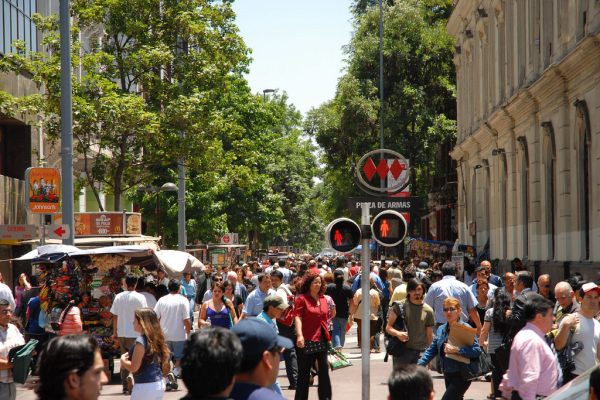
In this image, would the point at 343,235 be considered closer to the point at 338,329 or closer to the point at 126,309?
the point at 126,309

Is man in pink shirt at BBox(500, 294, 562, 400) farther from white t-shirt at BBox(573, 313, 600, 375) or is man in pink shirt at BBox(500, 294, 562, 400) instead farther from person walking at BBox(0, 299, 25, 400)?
person walking at BBox(0, 299, 25, 400)

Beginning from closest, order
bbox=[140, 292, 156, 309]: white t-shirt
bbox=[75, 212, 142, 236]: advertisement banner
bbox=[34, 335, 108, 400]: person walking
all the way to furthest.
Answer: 1. bbox=[34, 335, 108, 400]: person walking
2. bbox=[140, 292, 156, 309]: white t-shirt
3. bbox=[75, 212, 142, 236]: advertisement banner

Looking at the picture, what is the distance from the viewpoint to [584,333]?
32.6 ft

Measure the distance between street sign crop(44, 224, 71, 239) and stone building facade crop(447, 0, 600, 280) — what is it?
11479 mm

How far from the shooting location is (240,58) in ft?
105

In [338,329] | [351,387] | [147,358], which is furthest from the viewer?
[338,329]

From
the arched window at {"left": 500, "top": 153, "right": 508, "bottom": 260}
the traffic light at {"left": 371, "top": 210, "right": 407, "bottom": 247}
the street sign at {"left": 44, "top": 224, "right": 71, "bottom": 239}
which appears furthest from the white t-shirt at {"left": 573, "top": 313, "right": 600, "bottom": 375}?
the arched window at {"left": 500, "top": 153, "right": 508, "bottom": 260}

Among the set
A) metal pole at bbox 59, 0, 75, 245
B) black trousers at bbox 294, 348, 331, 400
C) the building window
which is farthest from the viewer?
the building window

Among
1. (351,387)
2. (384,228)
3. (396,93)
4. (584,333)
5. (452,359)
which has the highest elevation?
(396,93)

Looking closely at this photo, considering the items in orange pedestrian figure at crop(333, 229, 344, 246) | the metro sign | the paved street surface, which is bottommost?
the paved street surface

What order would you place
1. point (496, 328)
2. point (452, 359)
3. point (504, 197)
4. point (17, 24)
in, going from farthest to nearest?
point (504, 197), point (17, 24), point (496, 328), point (452, 359)

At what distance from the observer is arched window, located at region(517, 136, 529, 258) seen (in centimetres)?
3484

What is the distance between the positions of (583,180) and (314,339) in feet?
48.1

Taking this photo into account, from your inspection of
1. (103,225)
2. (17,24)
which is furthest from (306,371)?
(17,24)
